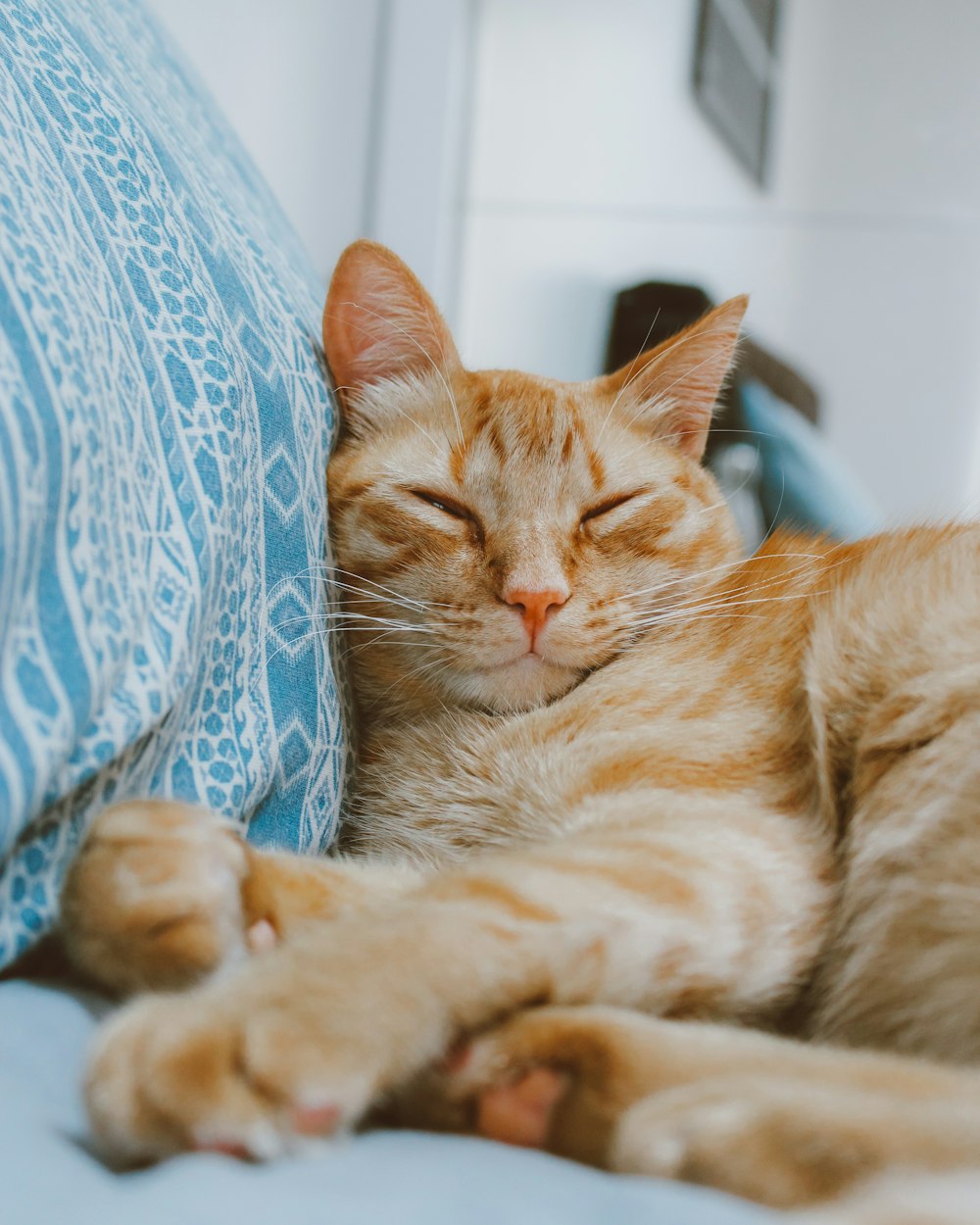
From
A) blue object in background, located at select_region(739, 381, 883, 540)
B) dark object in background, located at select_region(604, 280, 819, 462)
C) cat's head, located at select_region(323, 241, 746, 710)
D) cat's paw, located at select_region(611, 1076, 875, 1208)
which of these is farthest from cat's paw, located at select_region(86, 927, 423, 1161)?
dark object in background, located at select_region(604, 280, 819, 462)

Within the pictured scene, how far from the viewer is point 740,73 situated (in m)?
3.55

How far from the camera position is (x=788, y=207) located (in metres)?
3.64

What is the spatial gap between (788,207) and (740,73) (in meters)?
0.47

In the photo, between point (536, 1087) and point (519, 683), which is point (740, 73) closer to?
point (519, 683)

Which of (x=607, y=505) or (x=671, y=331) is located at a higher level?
(x=671, y=331)

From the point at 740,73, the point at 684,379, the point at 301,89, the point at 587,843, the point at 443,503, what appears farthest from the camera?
the point at 740,73

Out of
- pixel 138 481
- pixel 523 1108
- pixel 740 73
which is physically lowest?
pixel 523 1108

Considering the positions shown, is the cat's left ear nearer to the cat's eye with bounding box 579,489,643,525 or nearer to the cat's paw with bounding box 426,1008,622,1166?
the cat's eye with bounding box 579,489,643,525

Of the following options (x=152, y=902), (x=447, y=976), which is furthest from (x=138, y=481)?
(x=447, y=976)

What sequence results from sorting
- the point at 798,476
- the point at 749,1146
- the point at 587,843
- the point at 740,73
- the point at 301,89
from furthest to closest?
the point at 740,73 → the point at 301,89 → the point at 798,476 → the point at 587,843 → the point at 749,1146

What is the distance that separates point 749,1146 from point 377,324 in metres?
0.95

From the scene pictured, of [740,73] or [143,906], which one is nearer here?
[143,906]

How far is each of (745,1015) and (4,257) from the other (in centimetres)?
71

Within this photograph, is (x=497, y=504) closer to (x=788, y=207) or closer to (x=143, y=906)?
(x=143, y=906)
